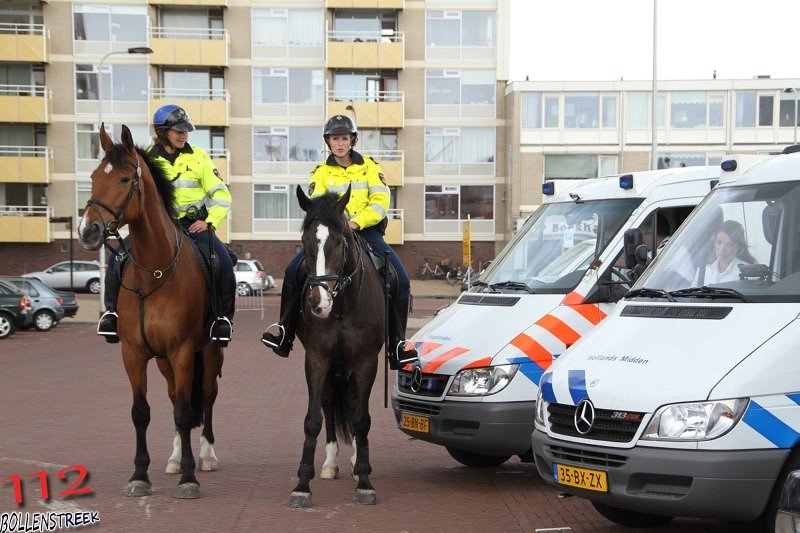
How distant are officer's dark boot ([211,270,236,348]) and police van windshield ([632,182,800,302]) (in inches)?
154

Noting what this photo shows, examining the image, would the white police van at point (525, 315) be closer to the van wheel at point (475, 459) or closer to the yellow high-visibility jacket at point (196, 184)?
the van wheel at point (475, 459)

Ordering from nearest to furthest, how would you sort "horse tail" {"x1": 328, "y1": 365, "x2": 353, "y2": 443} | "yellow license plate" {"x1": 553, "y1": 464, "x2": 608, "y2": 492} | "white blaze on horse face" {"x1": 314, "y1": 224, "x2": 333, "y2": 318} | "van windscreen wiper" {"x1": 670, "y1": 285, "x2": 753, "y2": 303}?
1. "yellow license plate" {"x1": 553, "y1": 464, "x2": 608, "y2": 492}
2. "van windscreen wiper" {"x1": 670, "y1": 285, "x2": 753, "y2": 303}
3. "white blaze on horse face" {"x1": 314, "y1": 224, "x2": 333, "y2": 318}
4. "horse tail" {"x1": 328, "y1": 365, "x2": 353, "y2": 443}

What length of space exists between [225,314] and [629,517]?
4.27 m

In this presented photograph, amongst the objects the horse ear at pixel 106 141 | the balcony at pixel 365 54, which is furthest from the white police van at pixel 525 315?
the balcony at pixel 365 54

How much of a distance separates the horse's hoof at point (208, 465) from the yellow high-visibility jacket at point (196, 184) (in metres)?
2.32

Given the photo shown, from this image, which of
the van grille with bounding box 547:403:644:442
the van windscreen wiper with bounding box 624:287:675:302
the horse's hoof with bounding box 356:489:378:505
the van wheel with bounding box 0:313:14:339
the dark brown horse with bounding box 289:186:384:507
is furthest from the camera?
the van wheel with bounding box 0:313:14:339

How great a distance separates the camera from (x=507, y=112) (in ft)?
177

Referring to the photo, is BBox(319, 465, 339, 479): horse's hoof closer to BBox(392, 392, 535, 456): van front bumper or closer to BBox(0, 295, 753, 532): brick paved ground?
BBox(0, 295, 753, 532): brick paved ground

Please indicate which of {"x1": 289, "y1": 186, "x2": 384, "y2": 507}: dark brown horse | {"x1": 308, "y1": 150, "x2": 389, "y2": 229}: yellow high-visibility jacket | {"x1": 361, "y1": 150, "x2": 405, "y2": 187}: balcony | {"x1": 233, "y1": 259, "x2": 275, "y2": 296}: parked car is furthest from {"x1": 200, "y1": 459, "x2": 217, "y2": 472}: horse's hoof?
{"x1": 361, "y1": 150, "x2": 405, "y2": 187}: balcony

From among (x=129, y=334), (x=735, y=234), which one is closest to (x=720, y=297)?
(x=735, y=234)

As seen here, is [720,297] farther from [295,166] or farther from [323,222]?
[295,166]

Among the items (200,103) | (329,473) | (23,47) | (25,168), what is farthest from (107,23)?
(329,473)

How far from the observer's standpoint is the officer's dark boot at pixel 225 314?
9125mm

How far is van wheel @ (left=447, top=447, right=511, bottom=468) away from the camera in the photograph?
31.4 ft
